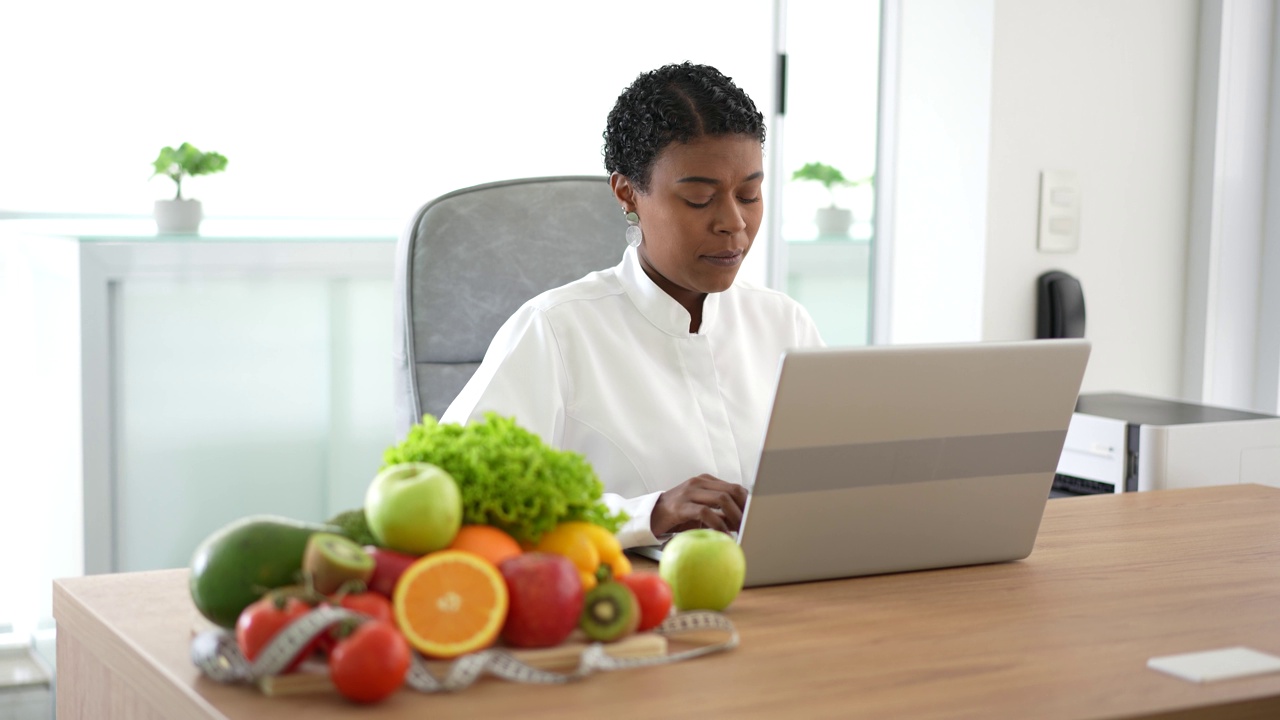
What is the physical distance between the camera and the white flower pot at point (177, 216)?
2707 mm

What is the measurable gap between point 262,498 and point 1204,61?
8.38 ft

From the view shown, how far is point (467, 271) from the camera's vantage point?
1933mm

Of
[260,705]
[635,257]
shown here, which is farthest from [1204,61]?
[260,705]

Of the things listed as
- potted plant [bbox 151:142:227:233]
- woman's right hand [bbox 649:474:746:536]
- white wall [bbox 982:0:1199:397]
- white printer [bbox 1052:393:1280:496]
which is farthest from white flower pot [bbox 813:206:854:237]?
woman's right hand [bbox 649:474:746:536]

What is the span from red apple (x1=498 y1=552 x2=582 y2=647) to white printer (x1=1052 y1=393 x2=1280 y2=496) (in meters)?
1.94

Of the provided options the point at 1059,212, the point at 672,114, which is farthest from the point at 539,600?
the point at 1059,212

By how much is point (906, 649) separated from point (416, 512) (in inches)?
16.2

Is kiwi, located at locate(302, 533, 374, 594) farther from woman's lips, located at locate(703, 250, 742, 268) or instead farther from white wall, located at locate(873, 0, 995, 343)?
white wall, located at locate(873, 0, 995, 343)

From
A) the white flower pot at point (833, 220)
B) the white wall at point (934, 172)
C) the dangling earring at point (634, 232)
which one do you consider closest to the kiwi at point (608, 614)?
the dangling earring at point (634, 232)

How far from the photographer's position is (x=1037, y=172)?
3.27 meters

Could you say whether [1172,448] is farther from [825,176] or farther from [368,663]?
[368,663]

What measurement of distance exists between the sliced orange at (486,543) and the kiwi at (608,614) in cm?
7

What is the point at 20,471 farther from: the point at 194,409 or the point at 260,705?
the point at 260,705

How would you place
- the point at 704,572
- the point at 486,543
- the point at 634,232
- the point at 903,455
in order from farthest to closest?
the point at 634,232 → the point at 903,455 → the point at 704,572 → the point at 486,543
